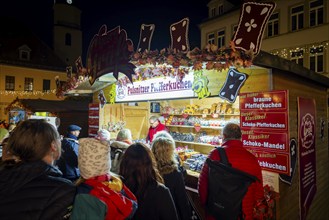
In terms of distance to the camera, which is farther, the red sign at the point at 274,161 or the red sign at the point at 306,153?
the red sign at the point at 306,153

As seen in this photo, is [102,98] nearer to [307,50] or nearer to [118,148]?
[118,148]

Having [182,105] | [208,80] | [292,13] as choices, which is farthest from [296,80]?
[292,13]

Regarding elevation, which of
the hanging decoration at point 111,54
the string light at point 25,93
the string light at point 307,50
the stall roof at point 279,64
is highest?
the string light at point 307,50

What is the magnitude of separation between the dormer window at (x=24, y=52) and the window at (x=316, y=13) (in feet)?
86.7

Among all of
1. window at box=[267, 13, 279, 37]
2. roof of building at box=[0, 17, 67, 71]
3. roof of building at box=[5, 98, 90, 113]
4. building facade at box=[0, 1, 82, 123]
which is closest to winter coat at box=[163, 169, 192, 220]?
roof of building at box=[5, 98, 90, 113]

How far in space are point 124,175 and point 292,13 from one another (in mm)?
21603

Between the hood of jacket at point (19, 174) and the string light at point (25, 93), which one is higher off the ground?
the string light at point (25, 93)

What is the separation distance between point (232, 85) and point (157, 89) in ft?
8.76

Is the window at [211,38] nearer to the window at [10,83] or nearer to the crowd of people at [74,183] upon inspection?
the window at [10,83]

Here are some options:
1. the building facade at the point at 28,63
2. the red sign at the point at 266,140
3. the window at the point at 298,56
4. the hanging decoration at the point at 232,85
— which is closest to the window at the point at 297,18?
the window at the point at 298,56

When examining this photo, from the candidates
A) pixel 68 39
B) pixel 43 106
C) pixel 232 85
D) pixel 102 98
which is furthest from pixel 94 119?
pixel 68 39

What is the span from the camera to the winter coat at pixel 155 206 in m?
2.66

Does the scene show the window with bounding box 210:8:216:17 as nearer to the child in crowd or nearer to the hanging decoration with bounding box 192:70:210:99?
the hanging decoration with bounding box 192:70:210:99

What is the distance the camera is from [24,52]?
2764 cm
